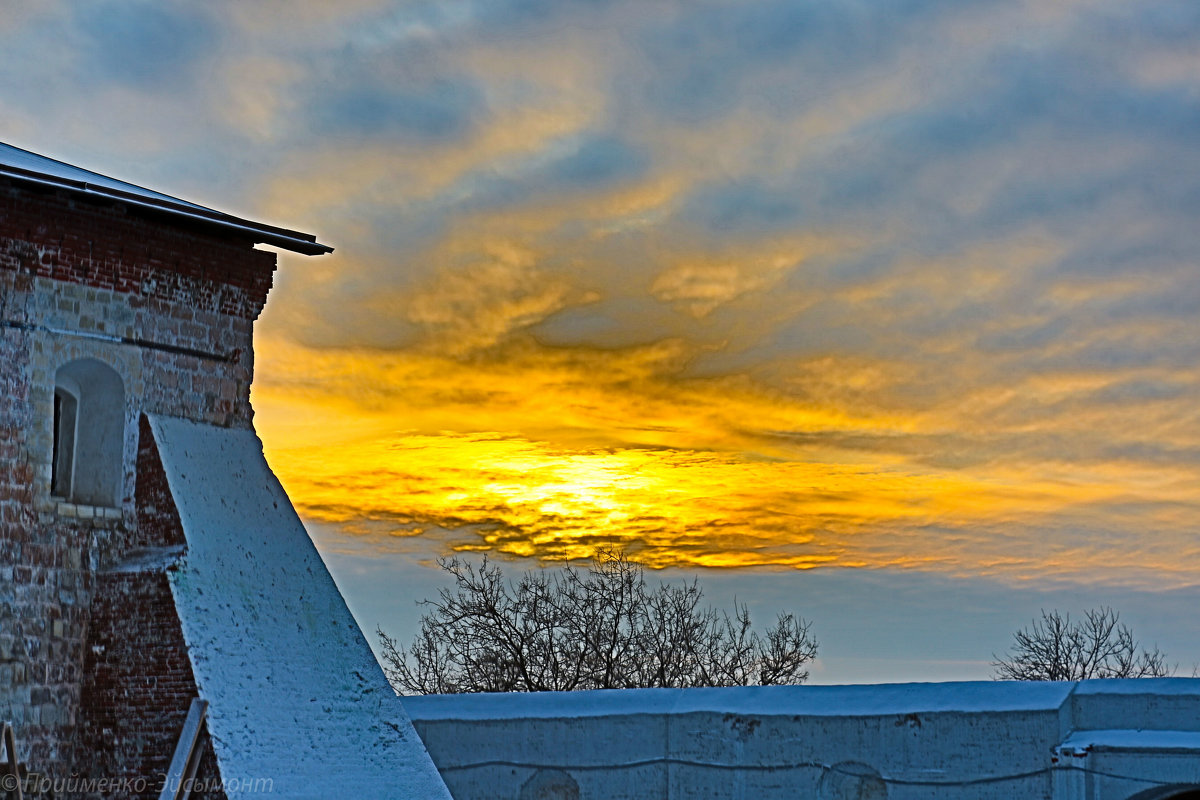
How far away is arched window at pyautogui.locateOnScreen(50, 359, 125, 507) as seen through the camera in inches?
495

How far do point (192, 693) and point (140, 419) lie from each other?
250 centimetres

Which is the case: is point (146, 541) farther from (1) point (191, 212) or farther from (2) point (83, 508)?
(1) point (191, 212)

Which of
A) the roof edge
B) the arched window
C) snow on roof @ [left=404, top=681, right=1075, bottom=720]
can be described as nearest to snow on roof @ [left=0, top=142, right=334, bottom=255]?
the roof edge

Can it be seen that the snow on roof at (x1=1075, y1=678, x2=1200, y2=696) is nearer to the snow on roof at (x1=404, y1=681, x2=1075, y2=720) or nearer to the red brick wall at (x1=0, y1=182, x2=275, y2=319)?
the snow on roof at (x1=404, y1=681, x2=1075, y2=720)

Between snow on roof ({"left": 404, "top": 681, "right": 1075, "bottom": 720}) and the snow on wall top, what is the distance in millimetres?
2290

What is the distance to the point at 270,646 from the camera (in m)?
12.2

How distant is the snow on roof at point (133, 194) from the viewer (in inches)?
469

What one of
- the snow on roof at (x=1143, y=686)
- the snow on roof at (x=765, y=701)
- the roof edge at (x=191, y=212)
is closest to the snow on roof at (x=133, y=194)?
the roof edge at (x=191, y=212)

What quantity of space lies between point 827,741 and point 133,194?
741 centimetres

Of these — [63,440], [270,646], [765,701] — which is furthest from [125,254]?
[765,701]

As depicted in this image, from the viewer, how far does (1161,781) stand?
11.0m

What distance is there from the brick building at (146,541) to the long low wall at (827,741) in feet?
7.38

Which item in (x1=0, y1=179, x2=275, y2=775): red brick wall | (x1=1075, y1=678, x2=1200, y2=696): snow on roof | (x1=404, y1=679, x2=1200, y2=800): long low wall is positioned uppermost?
(x1=0, y1=179, x2=275, y2=775): red brick wall

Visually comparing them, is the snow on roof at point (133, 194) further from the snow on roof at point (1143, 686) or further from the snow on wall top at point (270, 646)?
the snow on roof at point (1143, 686)
